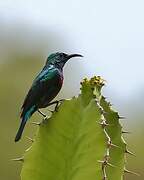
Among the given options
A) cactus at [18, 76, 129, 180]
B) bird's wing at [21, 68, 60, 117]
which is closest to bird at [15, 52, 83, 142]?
bird's wing at [21, 68, 60, 117]

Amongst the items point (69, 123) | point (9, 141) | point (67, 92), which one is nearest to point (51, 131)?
point (69, 123)

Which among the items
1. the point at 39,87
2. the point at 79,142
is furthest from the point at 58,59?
the point at 79,142

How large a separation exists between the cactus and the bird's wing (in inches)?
13.7

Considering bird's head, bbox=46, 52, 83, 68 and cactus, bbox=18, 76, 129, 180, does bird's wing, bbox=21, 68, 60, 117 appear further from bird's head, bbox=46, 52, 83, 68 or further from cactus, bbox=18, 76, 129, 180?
cactus, bbox=18, 76, 129, 180

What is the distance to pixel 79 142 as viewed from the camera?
11.1ft

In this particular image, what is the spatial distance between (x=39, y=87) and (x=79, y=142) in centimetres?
51

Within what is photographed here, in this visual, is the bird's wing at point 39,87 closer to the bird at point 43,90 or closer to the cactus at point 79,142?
the bird at point 43,90

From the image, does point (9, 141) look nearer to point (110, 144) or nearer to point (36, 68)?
point (36, 68)

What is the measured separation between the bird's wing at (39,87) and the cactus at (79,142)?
35 cm

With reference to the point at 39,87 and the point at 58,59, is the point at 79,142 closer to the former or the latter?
the point at 39,87

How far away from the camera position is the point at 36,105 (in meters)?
3.86

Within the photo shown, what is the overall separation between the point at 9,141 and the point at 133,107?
561 cm

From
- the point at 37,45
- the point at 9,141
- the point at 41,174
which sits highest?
the point at 37,45

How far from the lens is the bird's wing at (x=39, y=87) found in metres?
3.81
